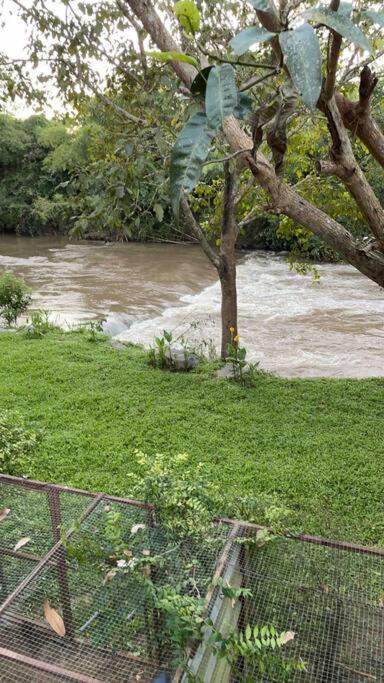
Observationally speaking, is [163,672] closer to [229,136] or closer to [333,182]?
[229,136]

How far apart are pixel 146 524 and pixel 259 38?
144cm

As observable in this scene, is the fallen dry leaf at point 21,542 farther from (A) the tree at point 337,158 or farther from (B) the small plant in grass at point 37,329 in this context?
(B) the small plant in grass at point 37,329

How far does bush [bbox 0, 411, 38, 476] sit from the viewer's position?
3.05m

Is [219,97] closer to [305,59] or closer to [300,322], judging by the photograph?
[305,59]

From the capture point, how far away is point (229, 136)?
2715 millimetres

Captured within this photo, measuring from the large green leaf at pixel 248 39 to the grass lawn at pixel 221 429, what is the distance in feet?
6.47

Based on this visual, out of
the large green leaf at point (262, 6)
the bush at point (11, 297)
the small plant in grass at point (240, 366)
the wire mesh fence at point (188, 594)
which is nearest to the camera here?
the large green leaf at point (262, 6)

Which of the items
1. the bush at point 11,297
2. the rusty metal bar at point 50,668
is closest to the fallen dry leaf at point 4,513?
the rusty metal bar at point 50,668

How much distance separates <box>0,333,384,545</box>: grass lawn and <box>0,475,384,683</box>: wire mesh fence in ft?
2.26

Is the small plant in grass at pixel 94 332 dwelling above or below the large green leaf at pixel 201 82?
below

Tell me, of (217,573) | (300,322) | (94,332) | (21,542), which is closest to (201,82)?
(217,573)

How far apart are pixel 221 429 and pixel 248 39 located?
3082 millimetres

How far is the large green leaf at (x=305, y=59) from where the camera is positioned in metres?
0.89

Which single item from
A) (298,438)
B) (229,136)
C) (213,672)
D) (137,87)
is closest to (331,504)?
(298,438)
